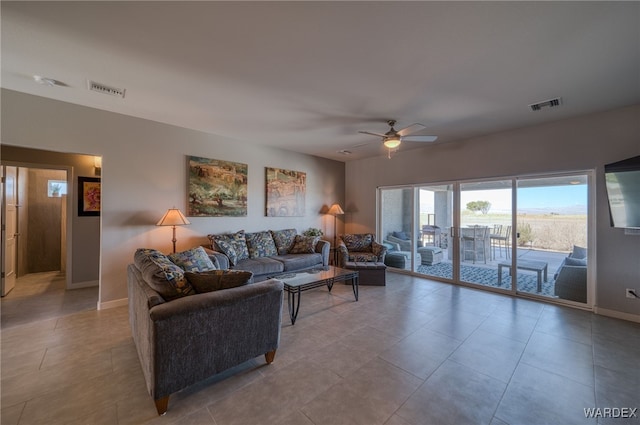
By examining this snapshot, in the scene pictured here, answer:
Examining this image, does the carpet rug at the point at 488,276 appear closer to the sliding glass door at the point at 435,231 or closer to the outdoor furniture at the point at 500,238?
the sliding glass door at the point at 435,231

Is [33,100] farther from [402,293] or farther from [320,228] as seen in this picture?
[402,293]

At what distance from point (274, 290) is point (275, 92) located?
226 centimetres

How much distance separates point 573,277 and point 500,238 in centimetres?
108

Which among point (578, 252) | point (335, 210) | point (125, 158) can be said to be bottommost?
point (578, 252)

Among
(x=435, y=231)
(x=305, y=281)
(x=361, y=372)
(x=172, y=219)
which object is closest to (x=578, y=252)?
(x=435, y=231)

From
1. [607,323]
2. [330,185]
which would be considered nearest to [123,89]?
[330,185]

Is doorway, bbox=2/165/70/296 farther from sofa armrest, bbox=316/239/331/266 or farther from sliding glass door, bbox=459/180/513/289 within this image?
sliding glass door, bbox=459/180/513/289

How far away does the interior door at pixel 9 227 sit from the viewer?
381cm

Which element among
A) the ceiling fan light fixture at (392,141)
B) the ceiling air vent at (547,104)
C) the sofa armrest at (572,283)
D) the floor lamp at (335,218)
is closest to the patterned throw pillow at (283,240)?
the floor lamp at (335,218)

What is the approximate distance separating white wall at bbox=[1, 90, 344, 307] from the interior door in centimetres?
158

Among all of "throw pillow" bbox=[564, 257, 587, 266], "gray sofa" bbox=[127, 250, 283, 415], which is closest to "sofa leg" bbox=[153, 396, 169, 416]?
"gray sofa" bbox=[127, 250, 283, 415]

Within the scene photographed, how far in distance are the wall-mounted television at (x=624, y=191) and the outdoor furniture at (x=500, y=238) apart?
4.23 feet

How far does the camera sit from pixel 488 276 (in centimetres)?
479

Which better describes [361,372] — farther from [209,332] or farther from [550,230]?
[550,230]
